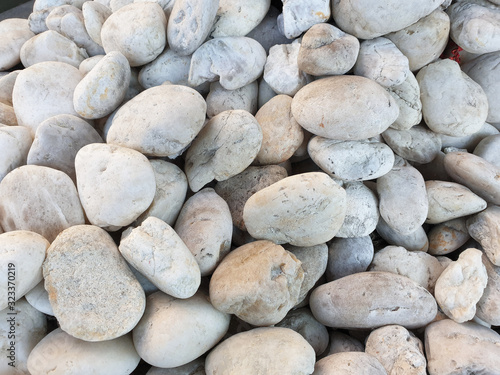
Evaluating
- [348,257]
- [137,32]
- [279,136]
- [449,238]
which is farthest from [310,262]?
[137,32]

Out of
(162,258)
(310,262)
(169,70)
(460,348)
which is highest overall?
(169,70)

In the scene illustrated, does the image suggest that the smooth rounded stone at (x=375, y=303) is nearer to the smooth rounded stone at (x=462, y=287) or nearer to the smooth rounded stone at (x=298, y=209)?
the smooth rounded stone at (x=462, y=287)

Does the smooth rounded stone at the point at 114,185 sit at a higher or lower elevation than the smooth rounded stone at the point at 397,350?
higher

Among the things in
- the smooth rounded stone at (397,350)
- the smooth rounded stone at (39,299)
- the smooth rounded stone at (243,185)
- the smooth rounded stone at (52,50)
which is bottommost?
the smooth rounded stone at (397,350)

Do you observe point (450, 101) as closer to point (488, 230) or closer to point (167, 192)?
point (488, 230)

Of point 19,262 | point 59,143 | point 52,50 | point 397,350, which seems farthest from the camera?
point 52,50

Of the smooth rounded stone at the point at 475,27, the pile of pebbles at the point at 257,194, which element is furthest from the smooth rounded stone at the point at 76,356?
the smooth rounded stone at the point at 475,27

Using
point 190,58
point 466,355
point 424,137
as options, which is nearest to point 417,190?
point 424,137
